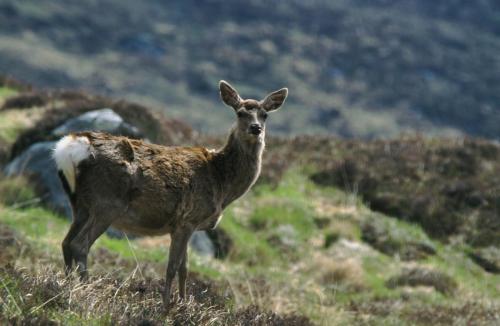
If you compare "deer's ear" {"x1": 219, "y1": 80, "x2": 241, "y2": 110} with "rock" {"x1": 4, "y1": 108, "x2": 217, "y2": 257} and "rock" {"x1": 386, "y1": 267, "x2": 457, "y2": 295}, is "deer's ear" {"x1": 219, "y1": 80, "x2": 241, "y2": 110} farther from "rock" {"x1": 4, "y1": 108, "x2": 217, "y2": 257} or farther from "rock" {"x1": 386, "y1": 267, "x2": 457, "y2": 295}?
"rock" {"x1": 386, "y1": 267, "x2": 457, "y2": 295}

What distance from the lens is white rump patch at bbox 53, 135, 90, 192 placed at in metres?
8.87

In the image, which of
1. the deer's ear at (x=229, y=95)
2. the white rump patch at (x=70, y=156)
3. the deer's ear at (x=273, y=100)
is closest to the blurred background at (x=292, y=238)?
the white rump patch at (x=70, y=156)

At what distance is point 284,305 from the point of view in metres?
13.7

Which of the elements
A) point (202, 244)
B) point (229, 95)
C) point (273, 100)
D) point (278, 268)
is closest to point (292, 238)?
Result: point (278, 268)

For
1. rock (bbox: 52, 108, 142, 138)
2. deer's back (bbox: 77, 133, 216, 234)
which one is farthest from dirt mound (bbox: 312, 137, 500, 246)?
deer's back (bbox: 77, 133, 216, 234)

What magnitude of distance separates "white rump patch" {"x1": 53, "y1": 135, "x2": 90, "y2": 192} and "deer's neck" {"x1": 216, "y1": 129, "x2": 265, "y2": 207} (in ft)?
6.93

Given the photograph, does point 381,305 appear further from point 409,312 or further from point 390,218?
point 390,218

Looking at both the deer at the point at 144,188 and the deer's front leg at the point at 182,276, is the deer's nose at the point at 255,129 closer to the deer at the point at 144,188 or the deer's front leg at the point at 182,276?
the deer at the point at 144,188

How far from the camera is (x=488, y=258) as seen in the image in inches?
728

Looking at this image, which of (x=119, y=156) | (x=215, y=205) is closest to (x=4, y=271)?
(x=119, y=156)

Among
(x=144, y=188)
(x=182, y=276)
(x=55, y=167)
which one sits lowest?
(x=55, y=167)

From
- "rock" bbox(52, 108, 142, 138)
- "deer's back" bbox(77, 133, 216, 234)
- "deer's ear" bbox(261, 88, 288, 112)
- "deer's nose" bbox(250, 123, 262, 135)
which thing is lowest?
"rock" bbox(52, 108, 142, 138)

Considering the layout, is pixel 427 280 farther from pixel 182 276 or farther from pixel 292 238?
pixel 182 276

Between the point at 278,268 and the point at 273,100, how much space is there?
644 cm
